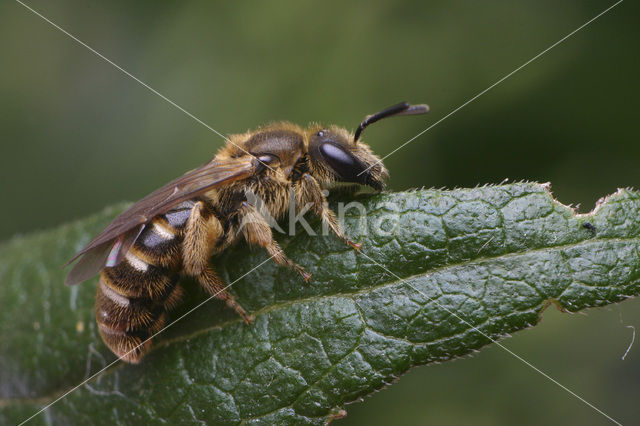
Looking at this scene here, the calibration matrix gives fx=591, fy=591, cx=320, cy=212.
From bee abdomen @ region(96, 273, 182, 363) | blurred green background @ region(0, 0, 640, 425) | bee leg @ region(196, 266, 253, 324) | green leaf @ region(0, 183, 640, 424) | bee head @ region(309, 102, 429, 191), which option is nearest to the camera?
green leaf @ region(0, 183, 640, 424)

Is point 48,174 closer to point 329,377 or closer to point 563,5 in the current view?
point 329,377

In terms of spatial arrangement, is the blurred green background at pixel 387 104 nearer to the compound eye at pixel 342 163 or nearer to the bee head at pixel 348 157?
the bee head at pixel 348 157

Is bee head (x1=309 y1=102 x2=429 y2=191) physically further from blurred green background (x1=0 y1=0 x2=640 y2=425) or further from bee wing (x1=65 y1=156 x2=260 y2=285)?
blurred green background (x1=0 y1=0 x2=640 y2=425)

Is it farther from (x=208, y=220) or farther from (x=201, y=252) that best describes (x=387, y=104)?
(x=201, y=252)

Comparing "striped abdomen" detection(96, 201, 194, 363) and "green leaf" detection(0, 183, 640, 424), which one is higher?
"striped abdomen" detection(96, 201, 194, 363)

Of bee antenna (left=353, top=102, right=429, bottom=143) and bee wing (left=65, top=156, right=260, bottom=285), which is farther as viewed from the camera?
bee antenna (left=353, top=102, right=429, bottom=143)

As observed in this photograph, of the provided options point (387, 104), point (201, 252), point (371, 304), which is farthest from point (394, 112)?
point (387, 104)

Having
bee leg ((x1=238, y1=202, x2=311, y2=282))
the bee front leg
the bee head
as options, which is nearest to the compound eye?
the bee head
